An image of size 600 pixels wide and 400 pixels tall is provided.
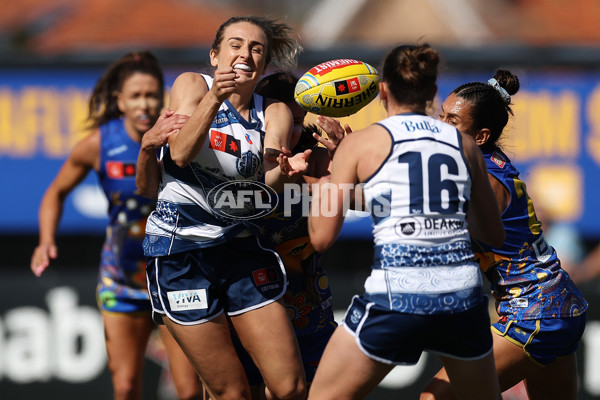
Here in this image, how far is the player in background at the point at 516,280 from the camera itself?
4457 millimetres

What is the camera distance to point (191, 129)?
4004mm

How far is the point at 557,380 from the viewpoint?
15.3 feet

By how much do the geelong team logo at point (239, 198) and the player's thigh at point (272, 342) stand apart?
486 mm

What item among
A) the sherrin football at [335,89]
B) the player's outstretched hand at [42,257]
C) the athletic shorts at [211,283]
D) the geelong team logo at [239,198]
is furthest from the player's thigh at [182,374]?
the sherrin football at [335,89]

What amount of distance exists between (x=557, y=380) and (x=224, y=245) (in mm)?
1889

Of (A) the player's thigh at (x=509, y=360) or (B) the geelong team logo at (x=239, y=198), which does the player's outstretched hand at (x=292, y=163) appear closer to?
(B) the geelong team logo at (x=239, y=198)

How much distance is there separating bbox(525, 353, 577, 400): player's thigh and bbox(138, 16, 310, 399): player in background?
50.8 inches

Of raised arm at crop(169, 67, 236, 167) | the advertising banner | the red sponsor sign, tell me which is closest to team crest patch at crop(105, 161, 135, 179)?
raised arm at crop(169, 67, 236, 167)

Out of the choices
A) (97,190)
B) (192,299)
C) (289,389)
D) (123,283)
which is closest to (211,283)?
(192,299)

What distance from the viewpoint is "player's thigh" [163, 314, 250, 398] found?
14.2 feet

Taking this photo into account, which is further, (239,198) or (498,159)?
(498,159)

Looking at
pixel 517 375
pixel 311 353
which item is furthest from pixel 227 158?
pixel 517 375

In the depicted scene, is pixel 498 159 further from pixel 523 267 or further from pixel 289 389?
pixel 289 389

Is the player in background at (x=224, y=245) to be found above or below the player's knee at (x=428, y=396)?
above
